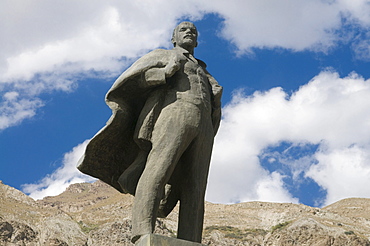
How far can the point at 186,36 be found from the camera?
691 centimetres

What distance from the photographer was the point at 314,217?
57188 mm

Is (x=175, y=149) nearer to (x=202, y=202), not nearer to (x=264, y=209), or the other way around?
(x=202, y=202)

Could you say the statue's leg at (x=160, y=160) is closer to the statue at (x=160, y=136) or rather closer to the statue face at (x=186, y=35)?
the statue at (x=160, y=136)

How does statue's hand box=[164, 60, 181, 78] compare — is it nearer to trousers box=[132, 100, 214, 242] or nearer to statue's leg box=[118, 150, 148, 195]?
trousers box=[132, 100, 214, 242]

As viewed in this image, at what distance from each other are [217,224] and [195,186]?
179 ft

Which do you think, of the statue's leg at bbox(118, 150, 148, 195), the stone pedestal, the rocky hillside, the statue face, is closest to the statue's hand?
the statue face

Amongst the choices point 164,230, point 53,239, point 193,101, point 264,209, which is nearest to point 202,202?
point 193,101

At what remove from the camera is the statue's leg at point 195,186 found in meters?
6.32

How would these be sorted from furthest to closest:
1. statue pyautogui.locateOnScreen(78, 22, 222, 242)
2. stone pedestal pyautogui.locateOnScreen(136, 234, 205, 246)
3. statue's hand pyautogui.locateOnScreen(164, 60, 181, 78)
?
statue's hand pyautogui.locateOnScreen(164, 60, 181, 78), statue pyautogui.locateOnScreen(78, 22, 222, 242), stone pedestal pyautogui.locateOnScreen(136, 234, 205, 246)

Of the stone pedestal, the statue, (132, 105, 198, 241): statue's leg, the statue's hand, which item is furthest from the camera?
the statue's hand

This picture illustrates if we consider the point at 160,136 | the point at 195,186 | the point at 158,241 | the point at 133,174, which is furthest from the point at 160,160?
the point at 158,241

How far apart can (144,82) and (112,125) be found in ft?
1.80

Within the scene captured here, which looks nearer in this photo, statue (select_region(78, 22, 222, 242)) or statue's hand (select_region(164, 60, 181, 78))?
statue (select_region(78, 22, 222, 242))

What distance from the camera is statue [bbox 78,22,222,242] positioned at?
20.0 ft
